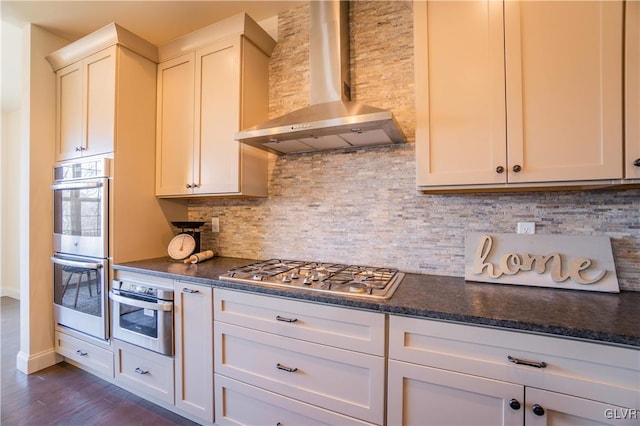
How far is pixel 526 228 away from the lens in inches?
62.1

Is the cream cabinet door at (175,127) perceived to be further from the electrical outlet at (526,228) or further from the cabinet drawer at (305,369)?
the electrical outlet at (526,228)

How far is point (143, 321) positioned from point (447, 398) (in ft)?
6.04

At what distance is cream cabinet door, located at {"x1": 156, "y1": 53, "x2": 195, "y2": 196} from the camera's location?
223 cm

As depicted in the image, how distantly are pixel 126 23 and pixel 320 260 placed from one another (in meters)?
2.52

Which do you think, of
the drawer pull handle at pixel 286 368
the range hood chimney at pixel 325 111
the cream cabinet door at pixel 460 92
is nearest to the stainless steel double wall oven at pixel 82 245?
the range hood chimney at pixel 325 111

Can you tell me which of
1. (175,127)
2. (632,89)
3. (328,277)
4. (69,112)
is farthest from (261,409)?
(69,112)

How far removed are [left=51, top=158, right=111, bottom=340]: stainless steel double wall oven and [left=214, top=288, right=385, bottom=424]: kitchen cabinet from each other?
1.15 meters

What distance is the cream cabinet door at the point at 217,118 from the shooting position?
2.04 meters

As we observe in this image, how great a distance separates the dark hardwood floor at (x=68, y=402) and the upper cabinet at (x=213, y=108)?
1496mm

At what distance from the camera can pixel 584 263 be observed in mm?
1427

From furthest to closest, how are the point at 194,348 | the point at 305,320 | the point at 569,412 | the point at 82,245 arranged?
the point at 82,245 < the point at 194,348 < the point at 305,320 < the point at 569,412

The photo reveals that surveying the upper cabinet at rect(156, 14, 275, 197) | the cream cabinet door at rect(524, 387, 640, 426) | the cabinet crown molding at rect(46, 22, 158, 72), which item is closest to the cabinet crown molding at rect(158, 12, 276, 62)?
the upper cabinet at rect(156, 14, 275, 197)

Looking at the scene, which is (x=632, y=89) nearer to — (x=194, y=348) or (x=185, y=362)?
(x=194, y=348)

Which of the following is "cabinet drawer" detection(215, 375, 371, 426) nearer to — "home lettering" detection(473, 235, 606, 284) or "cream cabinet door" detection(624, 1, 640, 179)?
"home lettering" detection(473, 235, 606, 284)
